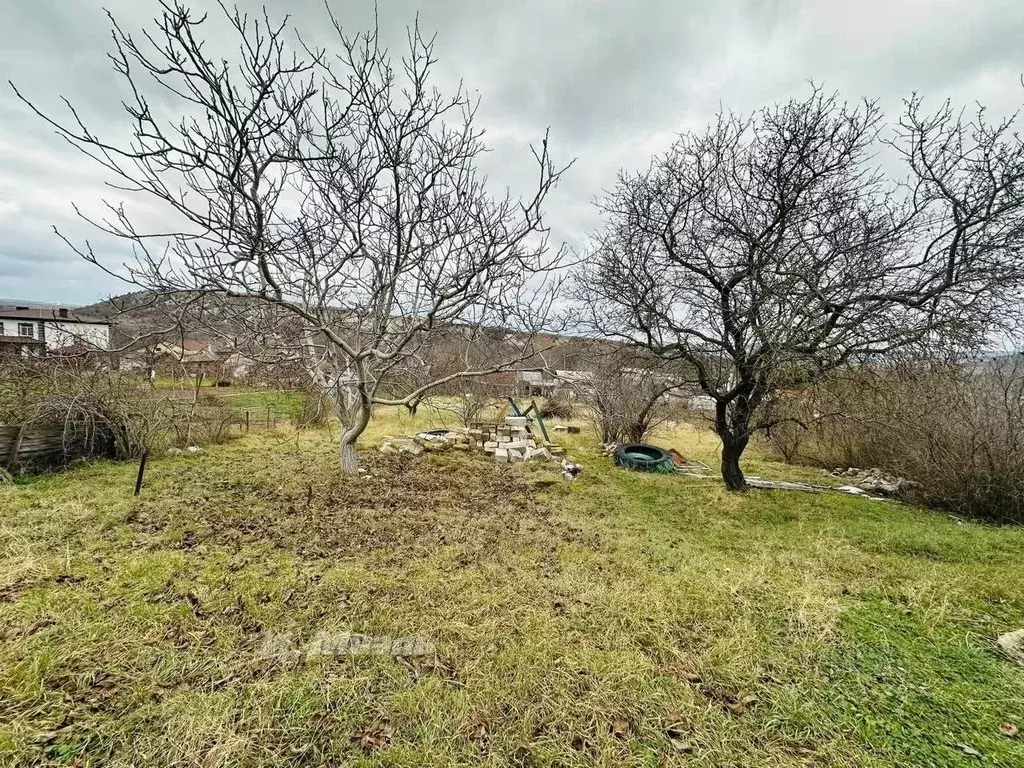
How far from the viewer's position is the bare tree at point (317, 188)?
3104mm

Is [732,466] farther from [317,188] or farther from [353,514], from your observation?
[317,188]

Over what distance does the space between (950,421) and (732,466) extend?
3.12 metres

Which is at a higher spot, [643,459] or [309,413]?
[309,413]

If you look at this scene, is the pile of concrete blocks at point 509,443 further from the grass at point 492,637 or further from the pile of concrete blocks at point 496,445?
the grass at point 492,637

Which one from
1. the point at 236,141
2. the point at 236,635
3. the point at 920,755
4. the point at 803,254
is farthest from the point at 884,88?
the point at 236,635

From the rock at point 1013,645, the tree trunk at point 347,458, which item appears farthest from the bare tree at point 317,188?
the rock at point 1013,645

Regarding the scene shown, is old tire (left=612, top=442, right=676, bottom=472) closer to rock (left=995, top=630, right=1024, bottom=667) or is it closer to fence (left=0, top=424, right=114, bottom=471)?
rock (left=995, top=630, right=1024, bottom=667)

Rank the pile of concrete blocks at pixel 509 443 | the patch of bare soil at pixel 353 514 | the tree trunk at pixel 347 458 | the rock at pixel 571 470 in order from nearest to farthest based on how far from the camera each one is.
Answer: the patch of bare soil at pixel 353 514 < the tree trunk at pixel 347 458 < the rock at pixel 571 470 < the pile of concrete blocks at pixel 509 443

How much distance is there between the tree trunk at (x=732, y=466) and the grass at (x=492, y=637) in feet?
6.02

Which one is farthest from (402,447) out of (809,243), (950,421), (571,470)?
(950,421)

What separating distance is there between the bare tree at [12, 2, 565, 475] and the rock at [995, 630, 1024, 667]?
15.8ft

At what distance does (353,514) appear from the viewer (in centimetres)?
500

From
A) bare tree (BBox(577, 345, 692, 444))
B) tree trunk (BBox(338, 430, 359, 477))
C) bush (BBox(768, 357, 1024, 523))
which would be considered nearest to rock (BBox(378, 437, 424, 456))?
tree trunk (BBox(338, 430, 359, 477))

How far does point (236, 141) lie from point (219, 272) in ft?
4.05
